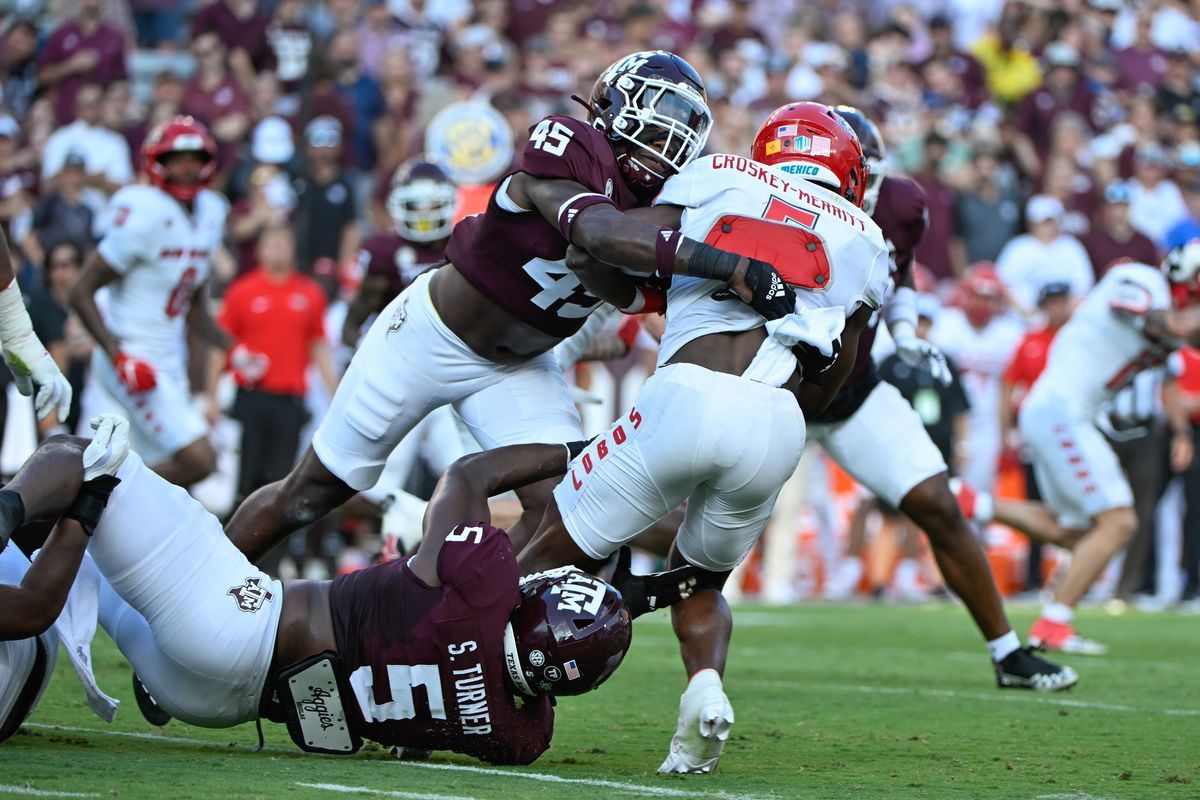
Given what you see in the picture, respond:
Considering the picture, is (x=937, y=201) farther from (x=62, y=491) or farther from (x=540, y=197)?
(x=62, y=491)

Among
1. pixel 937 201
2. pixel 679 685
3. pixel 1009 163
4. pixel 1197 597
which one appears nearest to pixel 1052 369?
pixel 679 685

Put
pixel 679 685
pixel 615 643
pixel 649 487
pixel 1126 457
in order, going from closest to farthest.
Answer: pixel 615 643
pixel 649 487
pixel 679 685
pixel 1126 457

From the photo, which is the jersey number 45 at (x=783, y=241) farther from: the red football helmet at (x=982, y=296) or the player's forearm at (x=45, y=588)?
the red football helmet at (x=982, y=296)

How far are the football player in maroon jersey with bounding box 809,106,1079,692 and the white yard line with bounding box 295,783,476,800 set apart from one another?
324 centimetres

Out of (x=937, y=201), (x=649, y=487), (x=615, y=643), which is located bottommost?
(x=615, y=643)

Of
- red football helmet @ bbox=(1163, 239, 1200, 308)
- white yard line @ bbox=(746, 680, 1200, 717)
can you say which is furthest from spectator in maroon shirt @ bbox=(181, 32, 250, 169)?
white yard line @ bbox=(746, 680, 1200, 717)

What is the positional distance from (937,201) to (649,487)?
35.2 feet

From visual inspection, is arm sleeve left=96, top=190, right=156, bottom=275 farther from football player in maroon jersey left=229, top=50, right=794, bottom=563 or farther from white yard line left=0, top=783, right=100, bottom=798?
white yard line left=0, top=783, right=100, bottom=798

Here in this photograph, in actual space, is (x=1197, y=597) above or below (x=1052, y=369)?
below

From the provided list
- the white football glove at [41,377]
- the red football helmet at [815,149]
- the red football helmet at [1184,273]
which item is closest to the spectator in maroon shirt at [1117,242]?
the red football helmet at [1184,273]

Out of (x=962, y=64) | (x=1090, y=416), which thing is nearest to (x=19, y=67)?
(x=962, y=64)

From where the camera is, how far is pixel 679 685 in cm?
711

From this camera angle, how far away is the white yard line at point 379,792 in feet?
13.0

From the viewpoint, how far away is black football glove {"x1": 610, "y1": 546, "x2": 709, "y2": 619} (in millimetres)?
5098
